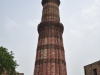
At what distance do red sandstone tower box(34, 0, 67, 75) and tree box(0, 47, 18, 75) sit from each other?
14.4 ft

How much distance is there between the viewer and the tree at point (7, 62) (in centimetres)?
1722

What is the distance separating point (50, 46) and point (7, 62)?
7.14 metres

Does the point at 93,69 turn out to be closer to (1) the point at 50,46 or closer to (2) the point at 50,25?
(1) the point at 50,46

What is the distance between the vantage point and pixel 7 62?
17.4 m

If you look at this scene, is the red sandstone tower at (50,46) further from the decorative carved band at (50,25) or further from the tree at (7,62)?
the tree at (7,62)

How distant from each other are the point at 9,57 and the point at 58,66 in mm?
6867


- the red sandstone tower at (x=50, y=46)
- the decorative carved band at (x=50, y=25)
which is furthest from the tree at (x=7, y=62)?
the decorative carved band at (x=50, y=25)

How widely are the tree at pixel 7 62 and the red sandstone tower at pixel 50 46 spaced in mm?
4385

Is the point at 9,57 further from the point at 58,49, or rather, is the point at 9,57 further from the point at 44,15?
the point at 44,15

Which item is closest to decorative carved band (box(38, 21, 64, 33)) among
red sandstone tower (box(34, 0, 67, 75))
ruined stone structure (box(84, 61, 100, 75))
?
red sandstone tower (box(34, 0, 67, 75))

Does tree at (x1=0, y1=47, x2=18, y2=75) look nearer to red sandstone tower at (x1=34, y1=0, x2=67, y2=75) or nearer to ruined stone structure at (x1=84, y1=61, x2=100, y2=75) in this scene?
red sandstone tower at (x1=34, y1=0, x2=67, y2=75)

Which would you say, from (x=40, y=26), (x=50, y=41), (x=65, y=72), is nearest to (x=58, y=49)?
(x=50, y=41)

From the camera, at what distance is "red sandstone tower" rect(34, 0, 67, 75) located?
21281 mm

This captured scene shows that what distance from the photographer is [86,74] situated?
21719 millimetres
